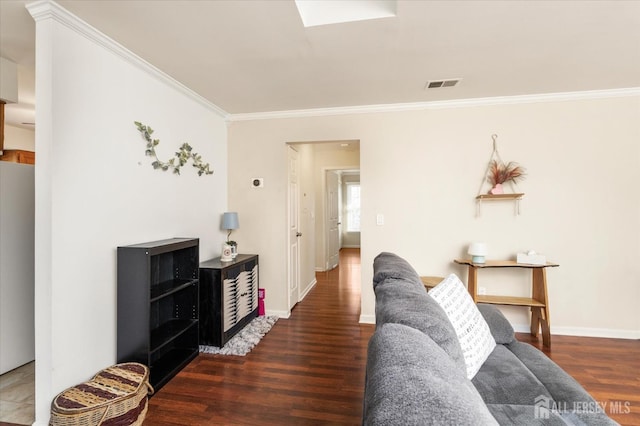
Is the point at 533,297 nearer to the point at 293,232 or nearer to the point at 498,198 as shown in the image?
the point at 498,198

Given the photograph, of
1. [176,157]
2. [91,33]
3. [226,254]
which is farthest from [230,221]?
[91,33]

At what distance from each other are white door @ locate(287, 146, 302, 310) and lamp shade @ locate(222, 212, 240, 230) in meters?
0.66

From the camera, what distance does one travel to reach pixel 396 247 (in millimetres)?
3494

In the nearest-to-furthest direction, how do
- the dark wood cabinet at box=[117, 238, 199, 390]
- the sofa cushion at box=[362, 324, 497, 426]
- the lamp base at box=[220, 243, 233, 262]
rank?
the sofa cushion at box=[362, 324, 497, 426]
the dark wood cabinet at box=[117, 238, 199, 390]
the lamp base at box=[220, 243, 233, 262]

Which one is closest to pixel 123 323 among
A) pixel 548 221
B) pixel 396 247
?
pixel 396 247

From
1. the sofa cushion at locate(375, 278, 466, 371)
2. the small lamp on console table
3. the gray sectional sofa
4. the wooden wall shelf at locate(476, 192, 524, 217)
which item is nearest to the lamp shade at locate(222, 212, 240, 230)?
the small lamp on console table

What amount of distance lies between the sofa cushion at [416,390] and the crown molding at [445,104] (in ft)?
10.4

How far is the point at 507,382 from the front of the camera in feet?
4.70

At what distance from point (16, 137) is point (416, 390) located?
6077mm

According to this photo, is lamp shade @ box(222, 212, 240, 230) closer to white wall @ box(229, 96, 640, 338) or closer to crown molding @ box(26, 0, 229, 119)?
white wall @ box(229, 96, 640, 338)

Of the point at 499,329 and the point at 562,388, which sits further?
the point at 499,329

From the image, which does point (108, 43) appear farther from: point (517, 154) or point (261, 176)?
point (517, 154)

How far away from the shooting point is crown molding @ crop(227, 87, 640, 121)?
309 centimetres

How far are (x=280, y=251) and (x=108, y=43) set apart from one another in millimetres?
2596
